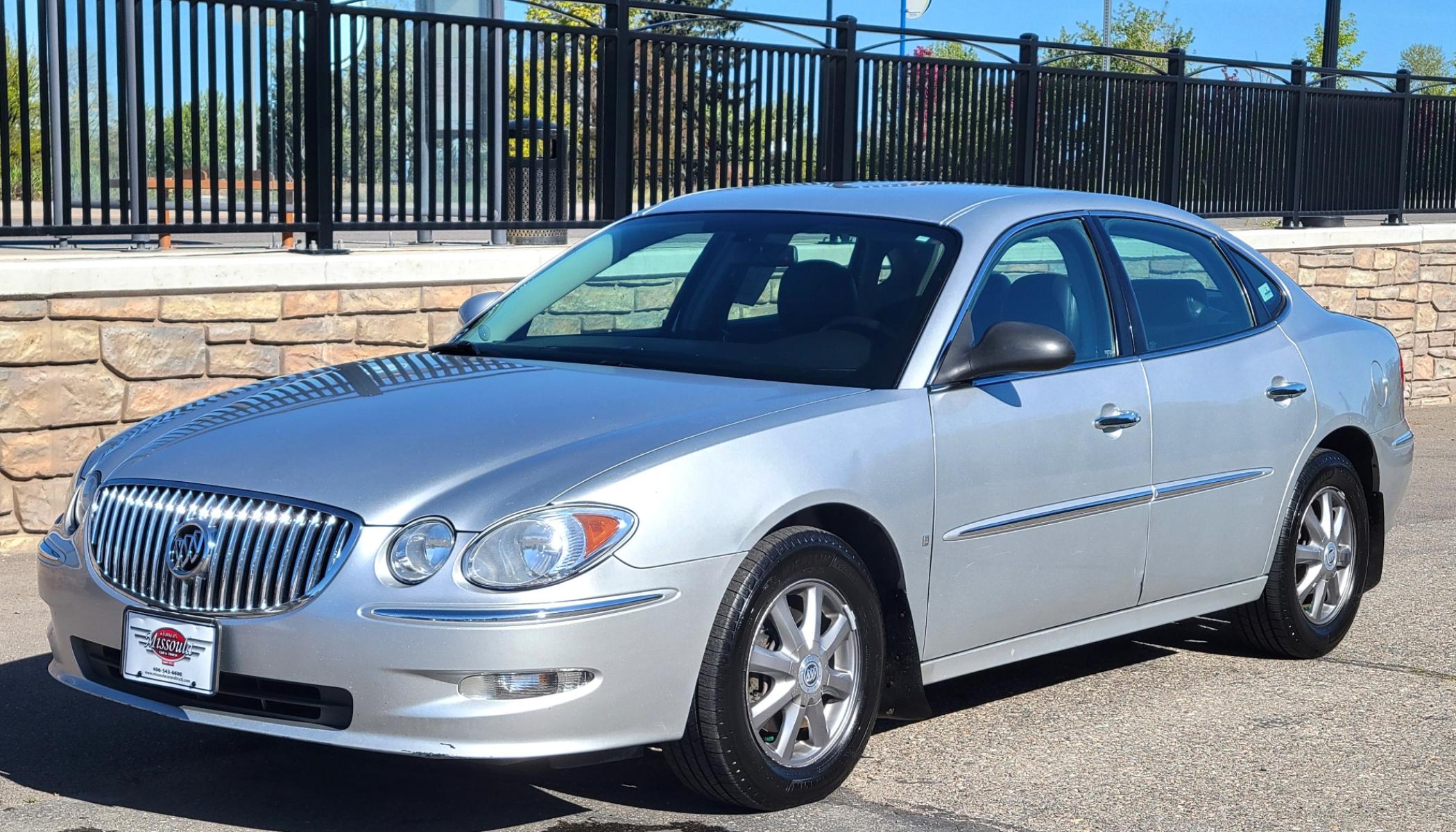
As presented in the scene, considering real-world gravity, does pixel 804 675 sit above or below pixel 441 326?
below

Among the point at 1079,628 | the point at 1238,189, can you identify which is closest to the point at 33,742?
the point at 1079,628

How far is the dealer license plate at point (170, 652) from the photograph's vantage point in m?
4.09

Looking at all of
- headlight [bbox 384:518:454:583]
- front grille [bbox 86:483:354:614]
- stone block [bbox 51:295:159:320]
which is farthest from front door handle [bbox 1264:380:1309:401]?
stone block [bbox 51:295:159:320]

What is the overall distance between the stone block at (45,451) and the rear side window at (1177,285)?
455 centimetres

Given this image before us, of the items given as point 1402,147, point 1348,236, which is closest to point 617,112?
point 1348,236

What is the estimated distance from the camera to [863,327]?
509 cm

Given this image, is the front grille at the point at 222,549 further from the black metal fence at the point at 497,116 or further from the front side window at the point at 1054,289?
the black metal fence at the point at 497,116

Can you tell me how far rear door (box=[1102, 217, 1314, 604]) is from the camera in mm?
5594

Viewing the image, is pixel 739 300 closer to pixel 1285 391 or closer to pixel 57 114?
pixel 1285 391

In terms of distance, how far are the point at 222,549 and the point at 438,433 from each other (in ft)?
1.94

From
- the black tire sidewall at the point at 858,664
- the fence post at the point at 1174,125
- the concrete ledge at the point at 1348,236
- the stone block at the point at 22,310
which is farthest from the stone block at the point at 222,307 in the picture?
the fence post at the point at 1174,125

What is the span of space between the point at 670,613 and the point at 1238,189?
1154 centimetres

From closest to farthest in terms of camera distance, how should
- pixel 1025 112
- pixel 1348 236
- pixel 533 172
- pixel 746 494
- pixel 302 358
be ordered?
pixel 746 494 → pixel 302 358 → pixel 533 172 → pixel 1025 112 → pixel 1348 236

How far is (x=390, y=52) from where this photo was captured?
912 centimetres
